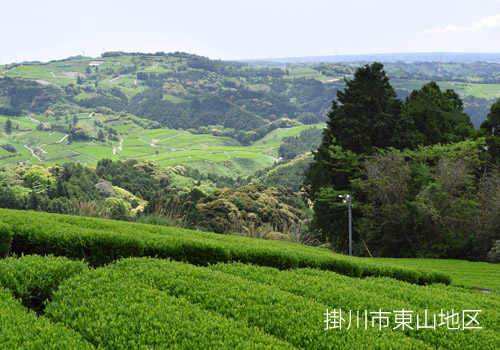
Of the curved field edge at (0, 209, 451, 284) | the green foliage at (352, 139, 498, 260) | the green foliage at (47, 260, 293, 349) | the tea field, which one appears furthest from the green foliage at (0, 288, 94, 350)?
the green foliage at (352, 139, 498, 260)

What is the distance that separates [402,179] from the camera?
22.1 meters

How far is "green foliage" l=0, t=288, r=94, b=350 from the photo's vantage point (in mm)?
4270

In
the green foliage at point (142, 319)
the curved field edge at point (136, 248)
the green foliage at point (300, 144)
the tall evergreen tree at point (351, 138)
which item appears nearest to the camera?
the green foliage at point (142, 319)

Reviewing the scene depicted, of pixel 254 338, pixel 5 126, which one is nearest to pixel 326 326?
pixel 254 338

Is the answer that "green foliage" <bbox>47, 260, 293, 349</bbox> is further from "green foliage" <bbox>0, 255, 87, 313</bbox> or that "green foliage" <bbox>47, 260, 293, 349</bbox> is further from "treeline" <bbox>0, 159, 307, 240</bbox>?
"treeline" <bbox>0, 159, 307, 240</bbox>

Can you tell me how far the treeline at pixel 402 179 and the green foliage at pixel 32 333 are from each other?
18599 millimetres

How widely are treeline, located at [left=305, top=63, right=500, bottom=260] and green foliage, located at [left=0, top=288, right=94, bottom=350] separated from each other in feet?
61.0

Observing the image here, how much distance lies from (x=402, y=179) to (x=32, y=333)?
66.7ft

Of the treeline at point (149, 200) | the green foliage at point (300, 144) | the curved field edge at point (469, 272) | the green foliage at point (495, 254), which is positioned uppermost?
the curved field edge at point (469, 272)

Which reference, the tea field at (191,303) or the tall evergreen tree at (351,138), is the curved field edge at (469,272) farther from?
the tall evergreen tree at (351,138)

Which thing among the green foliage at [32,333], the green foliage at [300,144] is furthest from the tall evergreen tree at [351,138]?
the green foliage at [300,144]

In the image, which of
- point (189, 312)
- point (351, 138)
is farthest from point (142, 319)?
point (351, 138)

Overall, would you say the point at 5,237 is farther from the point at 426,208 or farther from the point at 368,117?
the point at 368,117

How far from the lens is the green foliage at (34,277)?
5.61 meters
